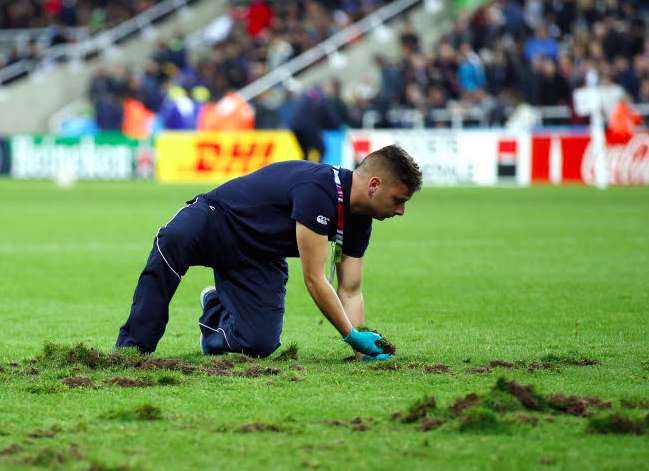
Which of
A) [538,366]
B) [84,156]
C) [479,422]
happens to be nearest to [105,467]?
[479,422]

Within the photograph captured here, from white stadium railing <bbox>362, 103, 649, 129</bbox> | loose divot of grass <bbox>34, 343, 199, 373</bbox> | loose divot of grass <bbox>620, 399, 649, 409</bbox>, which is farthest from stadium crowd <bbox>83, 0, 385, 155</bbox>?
loose divot of grass <bbox>620, 399, 649, 409</bbox>

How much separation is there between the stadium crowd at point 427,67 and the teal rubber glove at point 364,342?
22.4 metres

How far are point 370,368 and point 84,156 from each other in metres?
31.3

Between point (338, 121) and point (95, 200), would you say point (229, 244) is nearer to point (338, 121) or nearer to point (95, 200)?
point (95, 200)

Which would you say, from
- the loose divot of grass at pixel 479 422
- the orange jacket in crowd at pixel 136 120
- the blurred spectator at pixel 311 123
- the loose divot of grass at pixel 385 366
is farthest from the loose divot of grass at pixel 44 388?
the orange jacket in crowd at pixel 136 120

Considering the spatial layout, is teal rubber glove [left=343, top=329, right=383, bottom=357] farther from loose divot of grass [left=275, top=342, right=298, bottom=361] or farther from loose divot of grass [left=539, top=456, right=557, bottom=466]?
loose divot of grass [left=539, top=456, right=557, bottom=466]

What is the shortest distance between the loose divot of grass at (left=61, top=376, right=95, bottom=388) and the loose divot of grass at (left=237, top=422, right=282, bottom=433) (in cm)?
136

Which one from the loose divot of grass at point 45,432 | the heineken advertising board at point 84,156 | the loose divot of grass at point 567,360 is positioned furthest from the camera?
the heineken advertising board at point 84,156

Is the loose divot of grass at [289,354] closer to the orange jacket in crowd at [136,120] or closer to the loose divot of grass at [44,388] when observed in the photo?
the loose divot of grass at [44,388]

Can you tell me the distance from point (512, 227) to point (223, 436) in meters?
14.2

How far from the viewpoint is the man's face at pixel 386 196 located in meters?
7.14

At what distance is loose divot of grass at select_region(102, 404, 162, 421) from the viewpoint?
5.83 metres

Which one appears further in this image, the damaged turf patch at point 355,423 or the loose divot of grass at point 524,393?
the loose divot of grass at point 524,393

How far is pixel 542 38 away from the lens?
3177 centimetres
